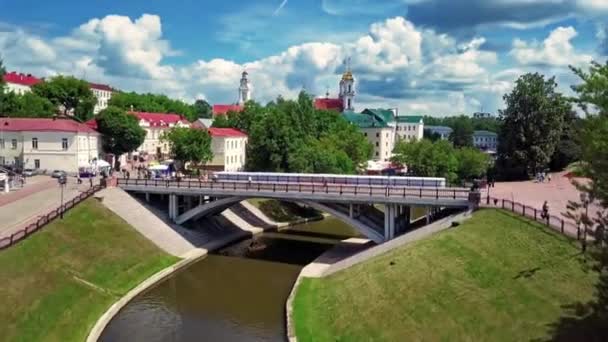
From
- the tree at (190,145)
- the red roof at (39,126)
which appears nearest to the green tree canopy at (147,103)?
the tree at (190,145)

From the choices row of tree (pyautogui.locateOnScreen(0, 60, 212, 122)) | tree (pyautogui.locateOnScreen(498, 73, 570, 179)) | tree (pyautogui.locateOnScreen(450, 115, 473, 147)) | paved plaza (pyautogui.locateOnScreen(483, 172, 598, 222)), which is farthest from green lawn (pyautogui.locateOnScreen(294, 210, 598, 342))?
tree (pyautogui.locateOnScreen(450, 115, 473, 147))

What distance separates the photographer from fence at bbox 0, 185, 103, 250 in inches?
1385

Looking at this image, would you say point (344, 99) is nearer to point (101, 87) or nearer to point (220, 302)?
point (101, 87)

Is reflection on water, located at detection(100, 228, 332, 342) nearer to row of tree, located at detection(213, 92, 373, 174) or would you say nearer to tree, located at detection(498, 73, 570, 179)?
row of tree, located at detection(213, 92, 373, 174)

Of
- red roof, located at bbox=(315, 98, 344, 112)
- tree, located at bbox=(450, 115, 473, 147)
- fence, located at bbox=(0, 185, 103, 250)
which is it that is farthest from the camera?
tree, located at bbox=(450, 115, 473, 147)

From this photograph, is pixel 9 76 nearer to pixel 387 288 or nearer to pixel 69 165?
pixel 69 165

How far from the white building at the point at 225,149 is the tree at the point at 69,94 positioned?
25181mm

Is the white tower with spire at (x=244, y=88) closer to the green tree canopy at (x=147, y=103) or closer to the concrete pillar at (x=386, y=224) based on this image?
the green tree canopy at (x=147, y=103)

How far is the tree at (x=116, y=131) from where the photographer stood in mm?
75544

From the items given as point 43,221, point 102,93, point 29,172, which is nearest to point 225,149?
point 29,172

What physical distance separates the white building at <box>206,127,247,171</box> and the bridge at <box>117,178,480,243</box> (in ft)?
101

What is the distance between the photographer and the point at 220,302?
36.9 m

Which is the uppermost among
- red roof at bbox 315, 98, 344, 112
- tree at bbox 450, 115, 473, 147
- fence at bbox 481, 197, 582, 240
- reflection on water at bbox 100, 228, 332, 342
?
red roof at bbox 315, 98, 344, 112

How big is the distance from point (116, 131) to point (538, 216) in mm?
58105
